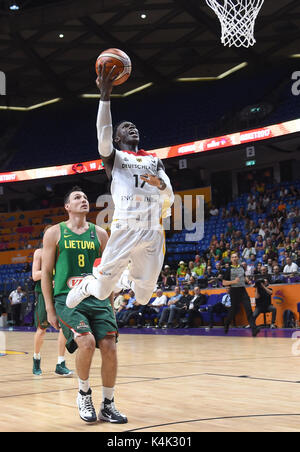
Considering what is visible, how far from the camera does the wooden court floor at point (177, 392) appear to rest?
447 cm

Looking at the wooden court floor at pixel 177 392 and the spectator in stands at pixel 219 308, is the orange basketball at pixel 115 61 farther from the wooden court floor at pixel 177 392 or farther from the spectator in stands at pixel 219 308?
the spectator in stands at pixel 219 308

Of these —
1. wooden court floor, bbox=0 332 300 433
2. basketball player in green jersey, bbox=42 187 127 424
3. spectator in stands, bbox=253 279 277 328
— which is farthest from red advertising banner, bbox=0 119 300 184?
basketball player in green jersey, bbox=42 187 127 424

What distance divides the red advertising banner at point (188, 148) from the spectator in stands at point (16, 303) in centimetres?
725

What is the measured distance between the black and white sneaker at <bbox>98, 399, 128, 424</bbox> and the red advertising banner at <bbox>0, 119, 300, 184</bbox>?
18898 mm

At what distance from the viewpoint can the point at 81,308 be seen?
4.87 m

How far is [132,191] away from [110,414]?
1.82 meters

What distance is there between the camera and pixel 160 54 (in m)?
27.9

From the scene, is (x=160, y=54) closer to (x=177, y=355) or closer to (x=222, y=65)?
(x=222, y=65)

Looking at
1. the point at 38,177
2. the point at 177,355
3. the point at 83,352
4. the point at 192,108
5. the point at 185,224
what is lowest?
the point at 177,355

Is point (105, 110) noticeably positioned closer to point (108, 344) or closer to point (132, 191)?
point (132, 191)

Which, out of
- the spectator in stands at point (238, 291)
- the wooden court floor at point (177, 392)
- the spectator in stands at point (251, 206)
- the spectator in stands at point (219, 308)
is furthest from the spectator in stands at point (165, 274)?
the wooden court floor at point (177, 392)

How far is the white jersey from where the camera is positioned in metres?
5.07

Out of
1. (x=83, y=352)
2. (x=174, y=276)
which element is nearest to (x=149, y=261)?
(x=83, y=352)

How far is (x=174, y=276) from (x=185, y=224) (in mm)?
6444
